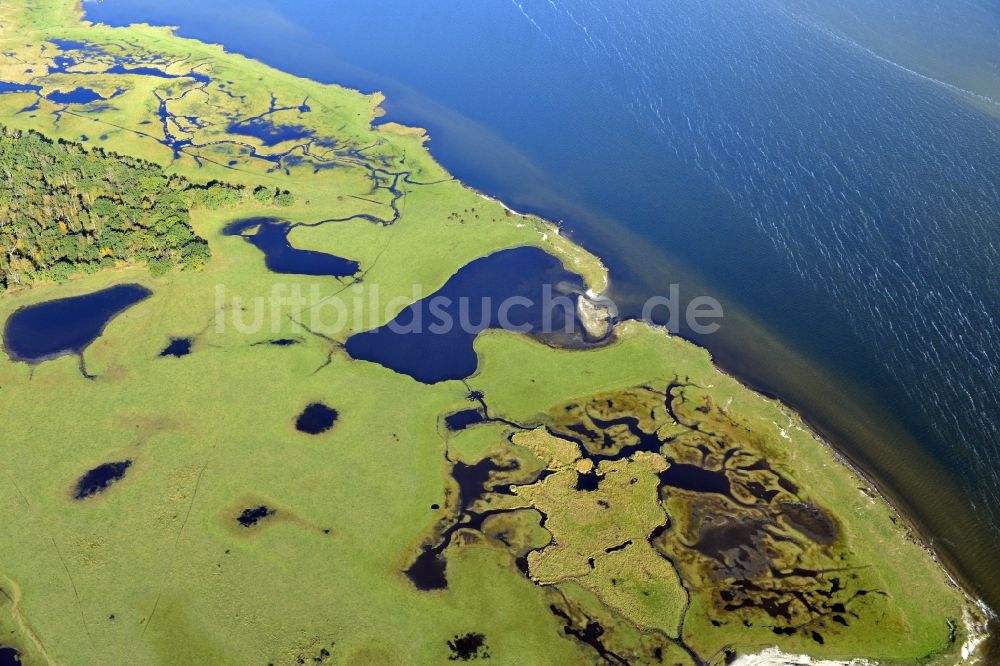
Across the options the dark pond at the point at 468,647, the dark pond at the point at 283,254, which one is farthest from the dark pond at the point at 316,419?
the dark pond at the point at 468,647

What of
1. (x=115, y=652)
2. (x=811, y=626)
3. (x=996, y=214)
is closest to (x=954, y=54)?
(x=996, y=214)

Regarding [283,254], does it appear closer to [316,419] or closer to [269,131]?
[316,419]

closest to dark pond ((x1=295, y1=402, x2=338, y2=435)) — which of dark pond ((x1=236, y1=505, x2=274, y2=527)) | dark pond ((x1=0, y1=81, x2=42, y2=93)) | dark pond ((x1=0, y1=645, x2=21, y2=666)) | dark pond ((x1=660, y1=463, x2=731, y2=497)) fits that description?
dark pond ((x1=236, y1=505, x2=274, y2=527))

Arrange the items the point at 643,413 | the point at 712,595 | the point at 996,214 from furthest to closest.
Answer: the point at 996,214, the point at 643,413, the point at 712,595

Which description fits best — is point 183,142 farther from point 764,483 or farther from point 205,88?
point 764,483

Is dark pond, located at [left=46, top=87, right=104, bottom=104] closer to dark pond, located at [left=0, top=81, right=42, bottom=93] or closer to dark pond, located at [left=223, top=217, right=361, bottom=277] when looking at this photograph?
dark pond, located at [left=0, top=81, right=42, bottom=93]

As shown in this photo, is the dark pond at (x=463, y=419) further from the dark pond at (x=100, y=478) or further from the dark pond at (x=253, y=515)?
the dark pond at (x=100, y=478)
